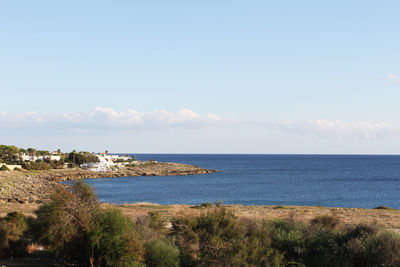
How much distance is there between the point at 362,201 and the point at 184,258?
6262 cm

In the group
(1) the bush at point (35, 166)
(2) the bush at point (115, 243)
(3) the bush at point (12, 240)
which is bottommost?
(1) the bush at point (35, 166)

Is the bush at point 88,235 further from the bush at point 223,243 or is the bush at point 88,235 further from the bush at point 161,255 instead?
the bush at point 223,243

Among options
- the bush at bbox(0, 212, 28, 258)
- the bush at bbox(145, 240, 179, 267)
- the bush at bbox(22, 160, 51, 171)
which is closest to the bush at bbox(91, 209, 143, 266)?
the bush at bbox(145, 240, 179, 267)

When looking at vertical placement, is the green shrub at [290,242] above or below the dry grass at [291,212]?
above

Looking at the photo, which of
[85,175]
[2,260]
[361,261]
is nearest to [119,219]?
[2,260]

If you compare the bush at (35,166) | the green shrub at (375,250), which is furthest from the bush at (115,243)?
the bush at (35,166)

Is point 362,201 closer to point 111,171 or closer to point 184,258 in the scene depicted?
point 184,258

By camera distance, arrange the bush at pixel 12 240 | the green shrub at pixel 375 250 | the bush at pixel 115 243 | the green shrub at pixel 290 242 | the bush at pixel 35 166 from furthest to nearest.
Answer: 1. the bush at pixel 35 166
2. the bush at pixel 12 240
3. the green shrub at pixel 290 242
4. the green shrub at pixel 375 250
5. the bush at pixel 115 243

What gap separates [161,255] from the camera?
68.1 ft

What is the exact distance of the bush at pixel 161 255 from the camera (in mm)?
20656

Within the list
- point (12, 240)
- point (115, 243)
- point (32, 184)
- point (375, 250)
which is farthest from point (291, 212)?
point (32, 184)

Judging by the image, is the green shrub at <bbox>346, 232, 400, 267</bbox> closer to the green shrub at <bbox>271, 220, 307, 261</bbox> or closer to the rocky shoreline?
the green shrub at <bbox>271, 220, 307, 261</bbox>

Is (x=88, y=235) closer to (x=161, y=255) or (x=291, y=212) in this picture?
(x=161, y=255)

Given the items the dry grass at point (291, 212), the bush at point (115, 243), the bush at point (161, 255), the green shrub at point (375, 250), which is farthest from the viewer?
the dry grass at point (291, 212)
